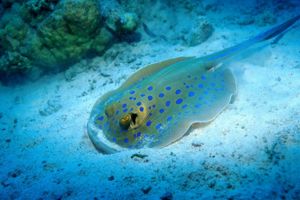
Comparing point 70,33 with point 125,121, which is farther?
point 70,33

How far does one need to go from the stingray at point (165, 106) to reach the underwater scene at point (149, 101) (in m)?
0.02

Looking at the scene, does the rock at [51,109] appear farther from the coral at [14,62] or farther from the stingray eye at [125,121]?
the stingray eye at [125,121]

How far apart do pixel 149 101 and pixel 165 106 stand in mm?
287

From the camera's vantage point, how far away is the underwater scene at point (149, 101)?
9.39 ft

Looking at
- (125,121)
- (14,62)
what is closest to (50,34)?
(14,62)

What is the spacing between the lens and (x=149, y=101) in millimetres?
3842

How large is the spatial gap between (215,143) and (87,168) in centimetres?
196

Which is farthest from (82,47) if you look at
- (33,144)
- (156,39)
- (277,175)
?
(277,175)

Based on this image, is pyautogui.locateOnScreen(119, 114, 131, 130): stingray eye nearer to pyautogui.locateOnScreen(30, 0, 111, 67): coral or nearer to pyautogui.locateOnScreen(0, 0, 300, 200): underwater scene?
pyautogui.locateOnScreen(0, 0, 300, 200): underwater scene

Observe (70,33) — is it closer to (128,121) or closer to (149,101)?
(149,101)

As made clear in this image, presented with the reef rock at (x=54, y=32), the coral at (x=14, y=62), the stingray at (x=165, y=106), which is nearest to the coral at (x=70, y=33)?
the reef rock at (x=54, y=32)

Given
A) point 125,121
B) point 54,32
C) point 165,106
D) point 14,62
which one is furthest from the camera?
point 14,62

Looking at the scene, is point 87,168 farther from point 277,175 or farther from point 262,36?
point 262,36

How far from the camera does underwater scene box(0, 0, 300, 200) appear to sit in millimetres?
2861
